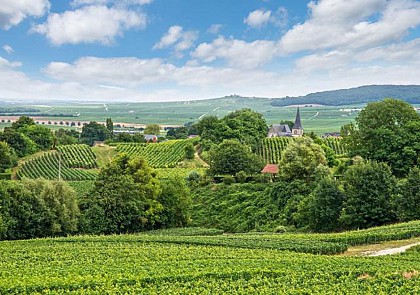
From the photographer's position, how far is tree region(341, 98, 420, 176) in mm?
51000

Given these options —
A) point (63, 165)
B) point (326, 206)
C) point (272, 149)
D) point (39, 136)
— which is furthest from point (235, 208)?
point (39, 136)

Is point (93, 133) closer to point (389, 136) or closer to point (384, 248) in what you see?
point (389, 136)

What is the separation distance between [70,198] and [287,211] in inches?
912

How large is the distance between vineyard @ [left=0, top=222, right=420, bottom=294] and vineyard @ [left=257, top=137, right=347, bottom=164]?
54094 millimetres

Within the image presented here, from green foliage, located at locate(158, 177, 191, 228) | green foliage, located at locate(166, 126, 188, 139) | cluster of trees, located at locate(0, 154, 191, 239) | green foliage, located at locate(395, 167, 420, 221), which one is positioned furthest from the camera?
green foliage, located at locate(166, 126, 188, 139)

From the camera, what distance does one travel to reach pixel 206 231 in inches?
1681


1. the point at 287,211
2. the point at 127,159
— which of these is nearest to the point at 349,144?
the point at 287,211

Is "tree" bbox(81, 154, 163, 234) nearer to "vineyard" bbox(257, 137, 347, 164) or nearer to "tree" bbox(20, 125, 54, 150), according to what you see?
"vineyard" bbox(257, 137, 347, 164)

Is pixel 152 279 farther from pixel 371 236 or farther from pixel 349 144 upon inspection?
pixel 349 144

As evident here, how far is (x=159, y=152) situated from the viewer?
316 ft

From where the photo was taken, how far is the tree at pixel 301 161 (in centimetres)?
5216

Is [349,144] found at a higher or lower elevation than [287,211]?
higher

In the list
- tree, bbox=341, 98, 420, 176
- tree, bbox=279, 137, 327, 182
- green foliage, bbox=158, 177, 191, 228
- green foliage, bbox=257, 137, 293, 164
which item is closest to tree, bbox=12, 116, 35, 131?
green foliage, bbox=257, 137, 293, 164

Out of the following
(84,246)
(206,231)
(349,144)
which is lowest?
(206,231)
